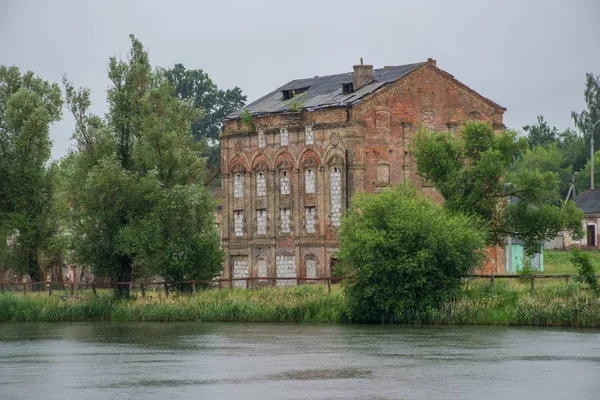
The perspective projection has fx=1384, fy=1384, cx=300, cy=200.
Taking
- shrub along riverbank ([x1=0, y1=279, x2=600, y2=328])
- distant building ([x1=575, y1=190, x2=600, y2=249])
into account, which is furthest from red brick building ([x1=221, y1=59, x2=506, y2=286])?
distant building ([x1=575, y1=190, x2=600, y2=249])

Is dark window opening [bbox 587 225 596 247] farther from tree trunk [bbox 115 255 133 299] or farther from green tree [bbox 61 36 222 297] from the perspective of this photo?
tree trunk [bbox 115 255 133 299]

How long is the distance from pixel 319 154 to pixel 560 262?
1792cm

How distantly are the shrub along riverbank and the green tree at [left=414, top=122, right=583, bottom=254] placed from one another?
5859 mm

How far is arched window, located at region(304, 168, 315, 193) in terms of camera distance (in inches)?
2655

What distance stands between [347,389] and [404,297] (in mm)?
16272

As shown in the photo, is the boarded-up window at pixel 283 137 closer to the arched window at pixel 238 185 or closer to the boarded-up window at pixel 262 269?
the arched window at pixel 238 185

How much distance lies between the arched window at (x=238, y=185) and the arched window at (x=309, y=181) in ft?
15.0

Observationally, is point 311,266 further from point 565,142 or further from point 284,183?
point 565,142

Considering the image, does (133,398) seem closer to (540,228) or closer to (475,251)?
(475,251)

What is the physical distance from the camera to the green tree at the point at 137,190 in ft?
189

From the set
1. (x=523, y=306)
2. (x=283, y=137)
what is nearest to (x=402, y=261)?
(x=523, y=306)

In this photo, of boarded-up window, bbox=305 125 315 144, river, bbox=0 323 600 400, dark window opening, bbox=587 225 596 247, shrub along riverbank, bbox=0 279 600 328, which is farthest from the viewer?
dark window opening, bbox=587 225 596 247

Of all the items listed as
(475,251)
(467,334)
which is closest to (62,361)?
(467,334)

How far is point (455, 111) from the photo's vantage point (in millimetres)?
67438
